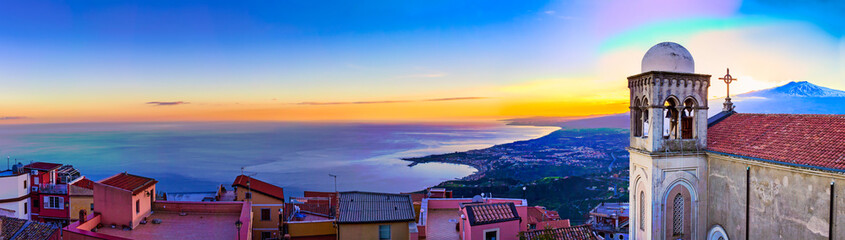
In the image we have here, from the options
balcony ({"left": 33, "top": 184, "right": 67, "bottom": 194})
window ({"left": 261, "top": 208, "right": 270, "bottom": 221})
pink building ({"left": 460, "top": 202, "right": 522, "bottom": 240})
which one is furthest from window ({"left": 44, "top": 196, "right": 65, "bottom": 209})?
pink building ({"left": 460, "top": 202, "right": 522, "bottom": 240})

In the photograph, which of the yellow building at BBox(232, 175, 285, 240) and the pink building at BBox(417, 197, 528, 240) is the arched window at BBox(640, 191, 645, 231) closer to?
the pink building at BBox(417, 197, 528, 240)

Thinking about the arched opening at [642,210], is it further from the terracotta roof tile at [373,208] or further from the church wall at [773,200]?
the terracotta roof tile at [373,208]

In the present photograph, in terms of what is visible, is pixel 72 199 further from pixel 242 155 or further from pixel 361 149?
pixel 361 149

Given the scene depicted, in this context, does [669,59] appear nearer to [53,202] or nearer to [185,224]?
[185,224]

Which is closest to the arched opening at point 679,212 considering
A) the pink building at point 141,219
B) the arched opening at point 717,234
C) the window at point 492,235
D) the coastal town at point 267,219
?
the arched opening at point 717,234

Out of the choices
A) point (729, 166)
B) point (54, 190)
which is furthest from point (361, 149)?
point (729, 166)
